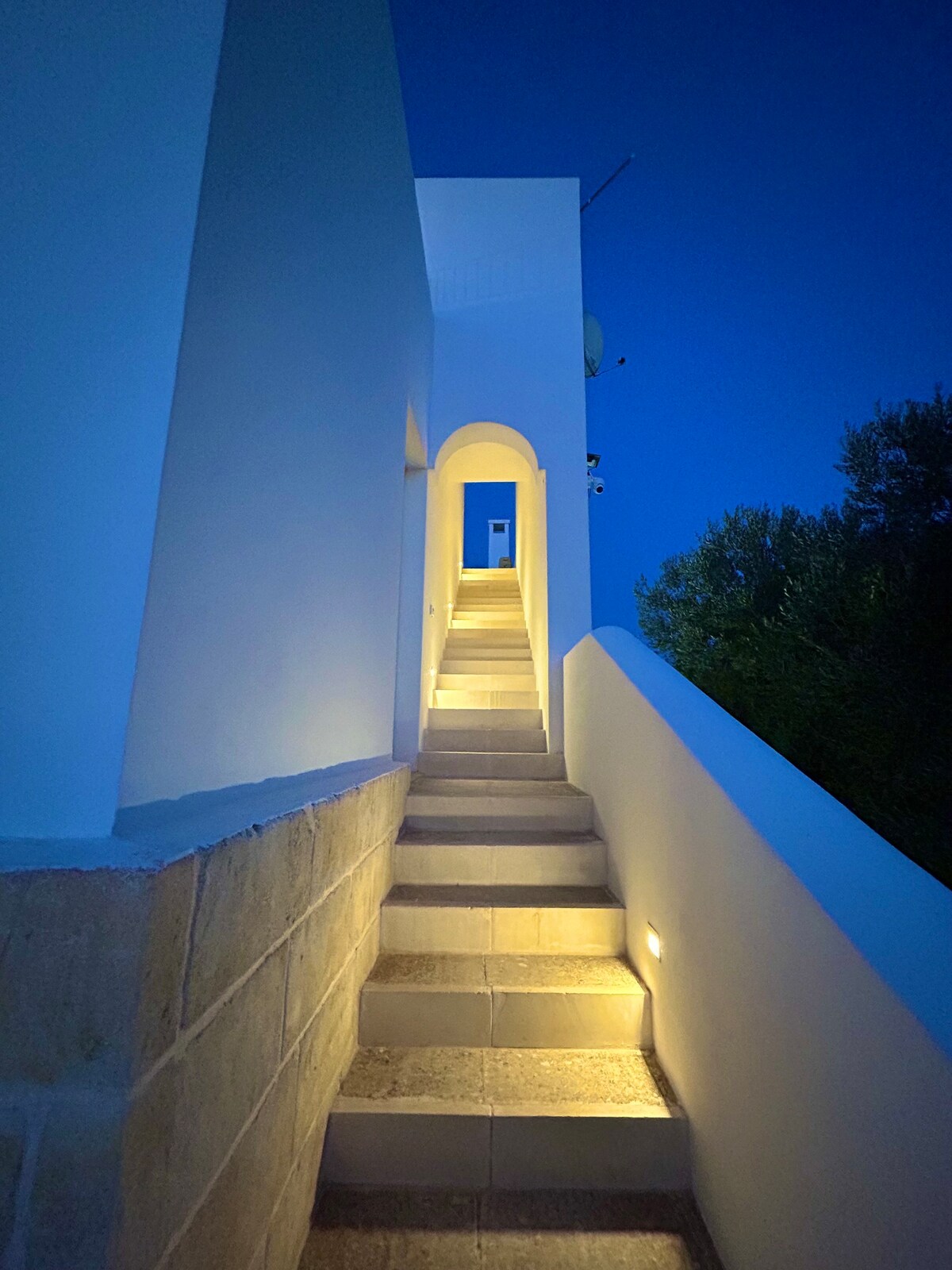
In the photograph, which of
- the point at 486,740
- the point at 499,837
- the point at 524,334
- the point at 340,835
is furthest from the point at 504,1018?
the point at 524,334

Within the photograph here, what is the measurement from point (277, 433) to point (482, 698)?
12.6ft

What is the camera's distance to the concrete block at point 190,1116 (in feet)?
2.19

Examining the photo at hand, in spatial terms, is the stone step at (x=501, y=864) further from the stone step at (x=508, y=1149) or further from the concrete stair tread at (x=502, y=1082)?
the stone step at (x=508, y=1149)

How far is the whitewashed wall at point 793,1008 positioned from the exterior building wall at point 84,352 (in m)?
1.22

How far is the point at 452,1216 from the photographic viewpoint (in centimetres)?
139

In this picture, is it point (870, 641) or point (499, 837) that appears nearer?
point (499, 837)

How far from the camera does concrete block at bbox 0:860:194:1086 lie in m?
0.65

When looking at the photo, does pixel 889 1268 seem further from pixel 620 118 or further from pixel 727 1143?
pixel 620 118

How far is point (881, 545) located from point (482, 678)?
359 centimetres

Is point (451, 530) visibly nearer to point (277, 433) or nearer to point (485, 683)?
point (485, 683)

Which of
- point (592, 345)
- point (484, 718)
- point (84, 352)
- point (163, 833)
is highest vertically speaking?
point (592, 345)

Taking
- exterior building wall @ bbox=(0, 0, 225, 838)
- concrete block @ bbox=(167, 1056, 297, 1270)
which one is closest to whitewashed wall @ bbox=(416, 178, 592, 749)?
concrete block @ bbox=(167, 1056, 297, 1270)

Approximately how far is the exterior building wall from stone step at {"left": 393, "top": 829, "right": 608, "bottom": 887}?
6.36ft

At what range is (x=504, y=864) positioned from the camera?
8.32 feet
